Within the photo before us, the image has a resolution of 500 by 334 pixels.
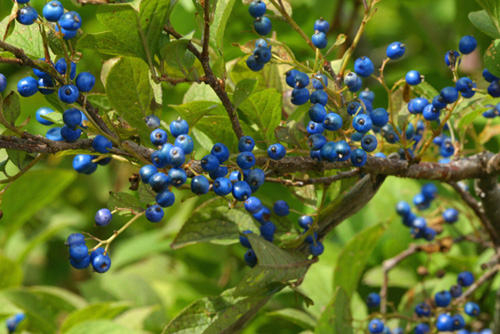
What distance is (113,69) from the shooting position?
47.7 inches

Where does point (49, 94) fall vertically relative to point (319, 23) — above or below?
below

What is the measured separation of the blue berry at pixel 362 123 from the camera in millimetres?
1223

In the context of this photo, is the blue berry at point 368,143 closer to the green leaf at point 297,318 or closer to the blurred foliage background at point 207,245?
the blurred foliage background at point 207,245

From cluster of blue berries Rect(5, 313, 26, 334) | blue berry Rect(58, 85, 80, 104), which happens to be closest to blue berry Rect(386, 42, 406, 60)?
blue berry Rect(58, 85, 80, 104)

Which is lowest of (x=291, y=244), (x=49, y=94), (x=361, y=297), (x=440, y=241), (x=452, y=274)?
(x=361, y=297)

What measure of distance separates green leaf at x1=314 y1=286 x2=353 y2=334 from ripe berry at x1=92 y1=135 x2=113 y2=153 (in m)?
0.80

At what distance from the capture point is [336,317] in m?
1.68

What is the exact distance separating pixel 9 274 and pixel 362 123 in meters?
1.86

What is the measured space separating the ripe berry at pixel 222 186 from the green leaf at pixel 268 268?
0.17 m

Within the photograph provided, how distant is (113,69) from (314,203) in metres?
0.56

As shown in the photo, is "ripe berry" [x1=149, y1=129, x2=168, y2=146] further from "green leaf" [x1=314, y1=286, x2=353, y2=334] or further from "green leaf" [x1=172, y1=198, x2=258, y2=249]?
"green leaf" [x1=314, y1=286, x2=353, y2=334]

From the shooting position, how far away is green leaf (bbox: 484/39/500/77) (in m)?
1.31

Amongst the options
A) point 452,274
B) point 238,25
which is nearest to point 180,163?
point 452,274

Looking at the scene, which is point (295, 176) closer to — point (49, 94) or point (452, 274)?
point (49, 94)
